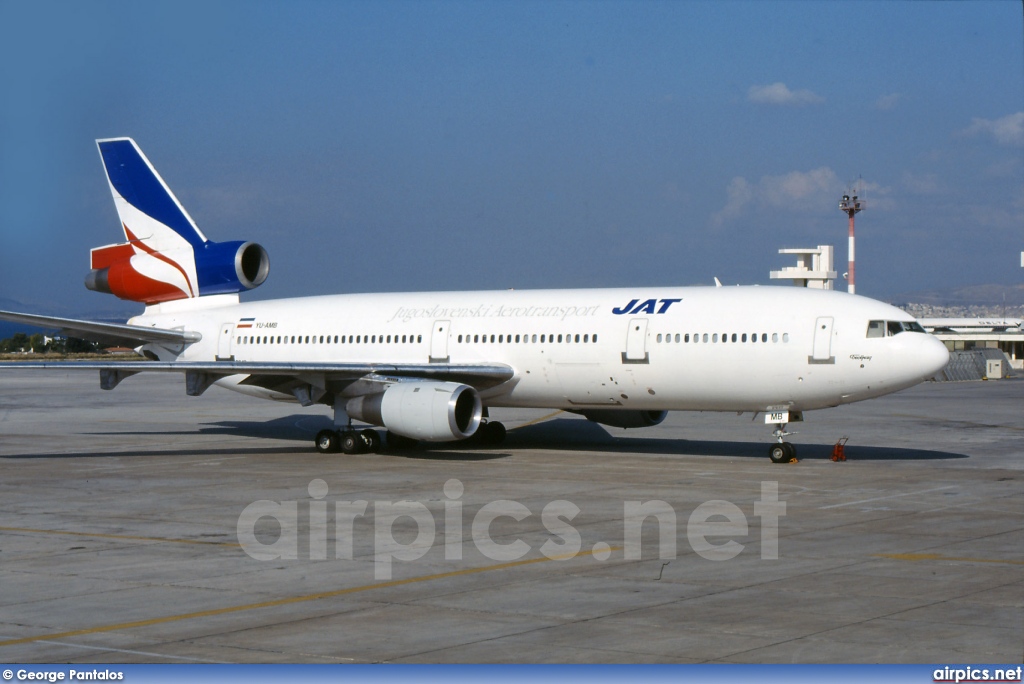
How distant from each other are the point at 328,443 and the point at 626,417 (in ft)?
24.7

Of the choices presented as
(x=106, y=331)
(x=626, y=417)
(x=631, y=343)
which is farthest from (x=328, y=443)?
(x=631, y=343)

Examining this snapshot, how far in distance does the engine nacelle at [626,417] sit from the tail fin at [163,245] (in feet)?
36.4

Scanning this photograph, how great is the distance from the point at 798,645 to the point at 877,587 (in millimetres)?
2970

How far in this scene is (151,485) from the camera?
72.9 feet

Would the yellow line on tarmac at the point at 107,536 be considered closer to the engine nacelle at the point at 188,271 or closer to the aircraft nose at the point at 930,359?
the aircraft nose at the point at 930,359

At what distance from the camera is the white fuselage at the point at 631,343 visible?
2434 centimetres

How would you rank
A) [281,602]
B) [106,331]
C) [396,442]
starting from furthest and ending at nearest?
[106,331], [396,442], [281,602]

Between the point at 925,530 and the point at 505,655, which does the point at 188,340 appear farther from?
the point at 505,655

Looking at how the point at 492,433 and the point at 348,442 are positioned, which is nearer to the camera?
the point at 348,442

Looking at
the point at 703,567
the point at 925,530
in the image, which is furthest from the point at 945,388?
the point at 703,567

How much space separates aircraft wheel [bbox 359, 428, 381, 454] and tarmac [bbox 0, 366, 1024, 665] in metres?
0.66

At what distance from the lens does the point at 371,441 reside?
93.5ft

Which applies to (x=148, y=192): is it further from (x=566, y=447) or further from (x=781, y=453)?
(x=781, y=453)

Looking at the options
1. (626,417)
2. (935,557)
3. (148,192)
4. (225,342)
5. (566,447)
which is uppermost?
(148,192)
